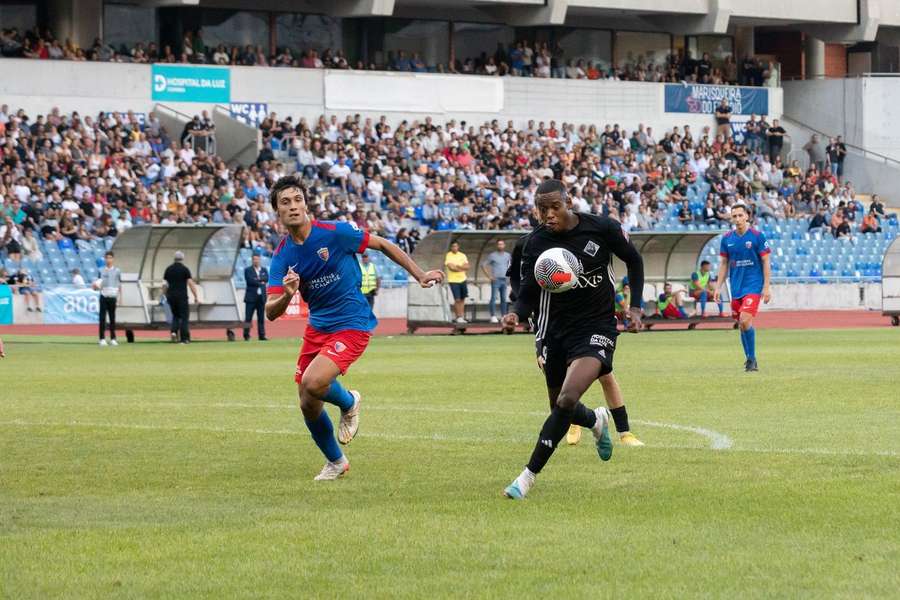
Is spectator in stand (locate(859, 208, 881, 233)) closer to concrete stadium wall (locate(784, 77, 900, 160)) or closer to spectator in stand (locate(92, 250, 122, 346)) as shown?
concrete stadium wall (locate(784, 77, 900, 160))

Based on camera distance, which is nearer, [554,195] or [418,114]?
[554,195]

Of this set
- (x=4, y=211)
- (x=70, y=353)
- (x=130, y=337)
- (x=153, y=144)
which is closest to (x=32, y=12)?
(x=153, y=144)

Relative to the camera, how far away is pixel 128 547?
8312 mm

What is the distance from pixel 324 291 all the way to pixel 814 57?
60.5m

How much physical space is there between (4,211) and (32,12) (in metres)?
12.5

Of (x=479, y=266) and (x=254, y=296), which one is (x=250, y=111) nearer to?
(x=479, y=266)

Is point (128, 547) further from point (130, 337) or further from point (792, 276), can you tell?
point (792, 276)

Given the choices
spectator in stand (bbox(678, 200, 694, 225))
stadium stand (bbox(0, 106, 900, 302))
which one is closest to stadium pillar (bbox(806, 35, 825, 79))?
stadium stand (bbox(0, 106, 900, 302))

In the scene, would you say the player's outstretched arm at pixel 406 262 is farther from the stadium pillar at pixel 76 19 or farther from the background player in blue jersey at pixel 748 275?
the stadium pillar at pixel 76 19

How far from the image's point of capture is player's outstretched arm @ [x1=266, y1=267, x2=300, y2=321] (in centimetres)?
1070

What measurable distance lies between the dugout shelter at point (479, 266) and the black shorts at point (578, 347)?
26.1m

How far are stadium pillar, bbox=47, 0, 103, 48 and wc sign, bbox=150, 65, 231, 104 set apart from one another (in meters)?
2.74

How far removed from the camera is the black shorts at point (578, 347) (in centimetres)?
1066

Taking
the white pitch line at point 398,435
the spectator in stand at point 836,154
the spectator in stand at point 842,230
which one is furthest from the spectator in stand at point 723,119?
the white pitch line at point 398,435
